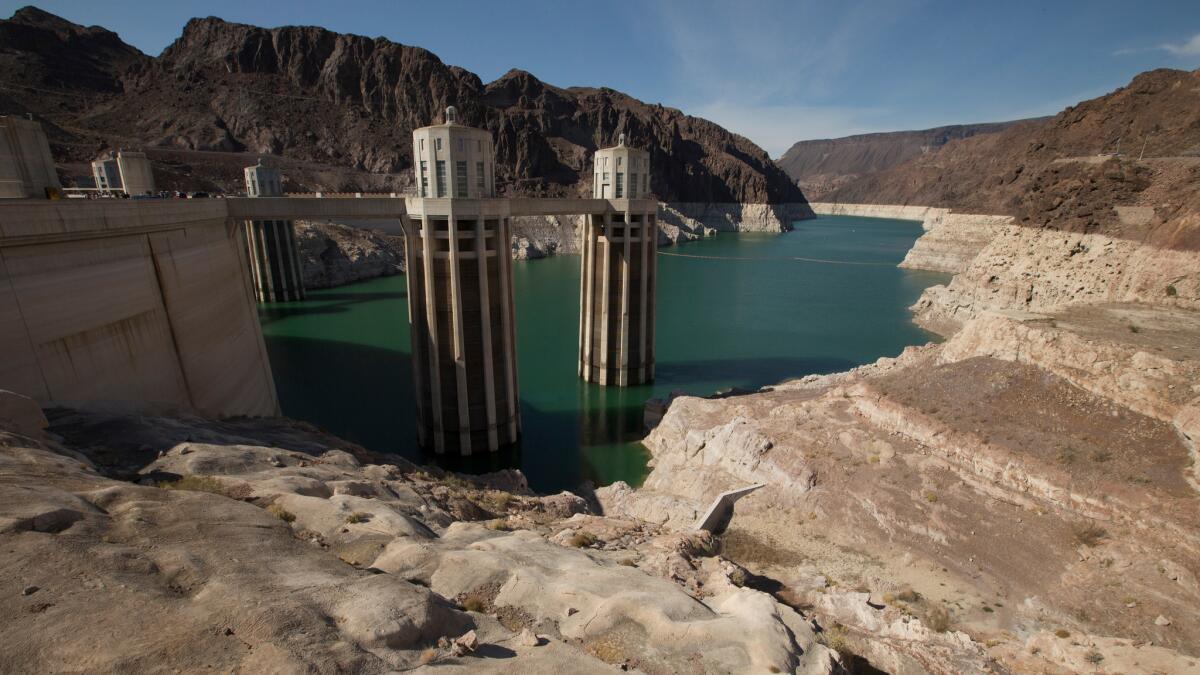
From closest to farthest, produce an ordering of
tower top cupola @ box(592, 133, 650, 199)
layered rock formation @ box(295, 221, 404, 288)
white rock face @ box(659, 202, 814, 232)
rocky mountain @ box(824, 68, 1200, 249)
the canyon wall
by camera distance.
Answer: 1. the canyon wall
2. tower top cupola @ box(592, 133, 650, 199)
3. rocky mountain @ box(824, 68, 1200, 249)
4. layered rock formation @ box(295, 221, 404, 288)
5. white rock face @ box(659, 202, 814, 232)

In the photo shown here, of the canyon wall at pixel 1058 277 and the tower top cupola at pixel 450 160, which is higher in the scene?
the tower top cupola at pixel 450 160

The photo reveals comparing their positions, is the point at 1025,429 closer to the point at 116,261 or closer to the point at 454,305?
the point at 454,305

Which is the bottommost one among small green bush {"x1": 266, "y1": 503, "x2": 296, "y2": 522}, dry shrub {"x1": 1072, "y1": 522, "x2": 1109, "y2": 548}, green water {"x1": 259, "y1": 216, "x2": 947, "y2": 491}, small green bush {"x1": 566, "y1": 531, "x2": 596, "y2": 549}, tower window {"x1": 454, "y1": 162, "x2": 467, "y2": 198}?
green water {"x1": 259, "y1": 216, "x2": 947, "y2": 491}

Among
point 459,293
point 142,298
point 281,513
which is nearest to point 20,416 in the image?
point 281,513

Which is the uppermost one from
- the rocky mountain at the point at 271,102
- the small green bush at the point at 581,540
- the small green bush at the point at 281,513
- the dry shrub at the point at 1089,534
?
the rocky mountain at the point at 271,102

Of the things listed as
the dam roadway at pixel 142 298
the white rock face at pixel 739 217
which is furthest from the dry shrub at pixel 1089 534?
the white rock face at pixel 739 217

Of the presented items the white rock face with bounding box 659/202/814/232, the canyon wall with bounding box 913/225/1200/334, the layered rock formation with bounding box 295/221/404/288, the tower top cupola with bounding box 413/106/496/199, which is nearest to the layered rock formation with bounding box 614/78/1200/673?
the canyon wall with bounding box 913/225/1200/334

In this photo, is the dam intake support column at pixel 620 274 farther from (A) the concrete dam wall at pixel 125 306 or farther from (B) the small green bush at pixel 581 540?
(B) the small green bush at pixel 581 540

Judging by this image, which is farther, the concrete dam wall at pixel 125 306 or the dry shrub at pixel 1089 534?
the dry shrub at pixel 1089 534

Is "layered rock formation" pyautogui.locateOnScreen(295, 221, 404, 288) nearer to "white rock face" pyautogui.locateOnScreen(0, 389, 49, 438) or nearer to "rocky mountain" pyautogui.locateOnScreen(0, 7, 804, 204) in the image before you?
"rocky mountain" pyautogui.locateOnScreen(0, 7, 804, 204)
